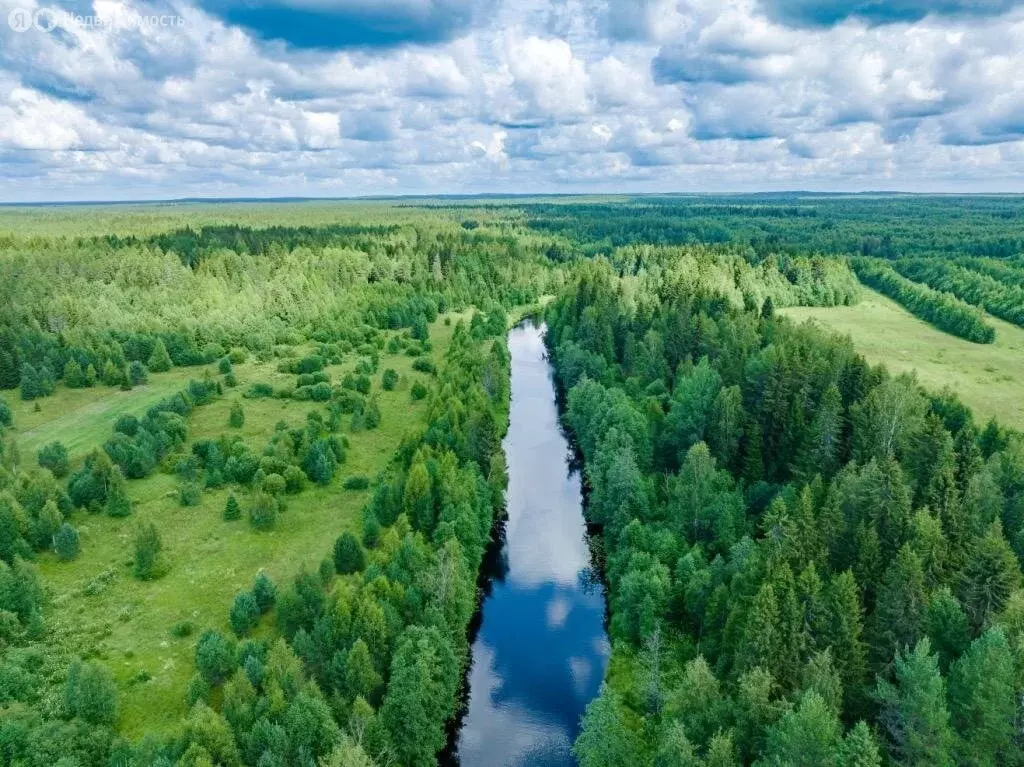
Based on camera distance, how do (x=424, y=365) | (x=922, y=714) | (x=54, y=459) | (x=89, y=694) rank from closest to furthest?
(x=922, y=714)
(x=89, y=694)
(x=54, y=459)
(x=424, y=365)

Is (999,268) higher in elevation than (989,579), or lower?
higher

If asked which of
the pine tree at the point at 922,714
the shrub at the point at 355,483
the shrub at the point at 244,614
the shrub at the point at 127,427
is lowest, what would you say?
the shrub at the point at 355,483

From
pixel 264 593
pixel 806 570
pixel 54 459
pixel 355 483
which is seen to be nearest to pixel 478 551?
pixel 264 593

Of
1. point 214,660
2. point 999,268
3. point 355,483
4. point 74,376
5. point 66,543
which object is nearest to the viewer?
point 214,660

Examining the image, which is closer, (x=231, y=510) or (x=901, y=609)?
(x=901, y=609)

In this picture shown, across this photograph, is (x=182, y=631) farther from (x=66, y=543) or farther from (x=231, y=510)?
(x=231, y=510)

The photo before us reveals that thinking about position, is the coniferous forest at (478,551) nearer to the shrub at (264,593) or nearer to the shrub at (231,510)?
the shrub at (264,593)

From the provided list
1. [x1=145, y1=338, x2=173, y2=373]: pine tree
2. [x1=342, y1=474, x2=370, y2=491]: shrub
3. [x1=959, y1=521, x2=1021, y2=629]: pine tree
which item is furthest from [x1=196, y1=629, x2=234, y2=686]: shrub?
[x1=145, y1=338, x2=173, y2=373]: pine tree

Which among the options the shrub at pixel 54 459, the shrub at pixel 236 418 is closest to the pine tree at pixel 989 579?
the shrub at pixel 236 418
